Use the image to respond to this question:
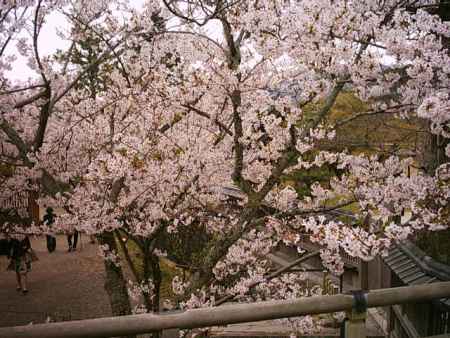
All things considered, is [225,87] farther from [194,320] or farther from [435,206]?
[194,320]

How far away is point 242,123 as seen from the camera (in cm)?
529

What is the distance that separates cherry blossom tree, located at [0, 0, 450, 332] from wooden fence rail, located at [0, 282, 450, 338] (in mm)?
1229

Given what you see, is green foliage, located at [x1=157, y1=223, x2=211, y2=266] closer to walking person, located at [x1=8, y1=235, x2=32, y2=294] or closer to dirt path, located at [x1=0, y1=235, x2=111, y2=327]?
dirt path, located at [x1=0, y1=235, x2=111, y2=327]

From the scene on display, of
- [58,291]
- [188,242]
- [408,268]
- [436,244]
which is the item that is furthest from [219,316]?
[58,291]

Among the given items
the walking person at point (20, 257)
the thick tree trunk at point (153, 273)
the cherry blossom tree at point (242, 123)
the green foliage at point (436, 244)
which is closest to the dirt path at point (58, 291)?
the walking person at point (20, 257)

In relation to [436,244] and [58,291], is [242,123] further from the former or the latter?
[58,291]

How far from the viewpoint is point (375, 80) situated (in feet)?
12.4

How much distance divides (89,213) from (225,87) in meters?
2.21

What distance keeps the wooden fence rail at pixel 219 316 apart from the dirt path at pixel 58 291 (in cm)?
760

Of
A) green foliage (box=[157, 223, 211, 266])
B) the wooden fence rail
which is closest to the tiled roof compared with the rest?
the wooden fence rail

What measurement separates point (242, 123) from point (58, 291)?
7.53 m

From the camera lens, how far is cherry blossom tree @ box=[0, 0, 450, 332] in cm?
335

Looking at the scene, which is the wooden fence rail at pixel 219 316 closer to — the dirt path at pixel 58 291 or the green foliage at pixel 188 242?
the dirt path at pixel 58 291

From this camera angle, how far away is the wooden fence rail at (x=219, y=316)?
4.77 ft
